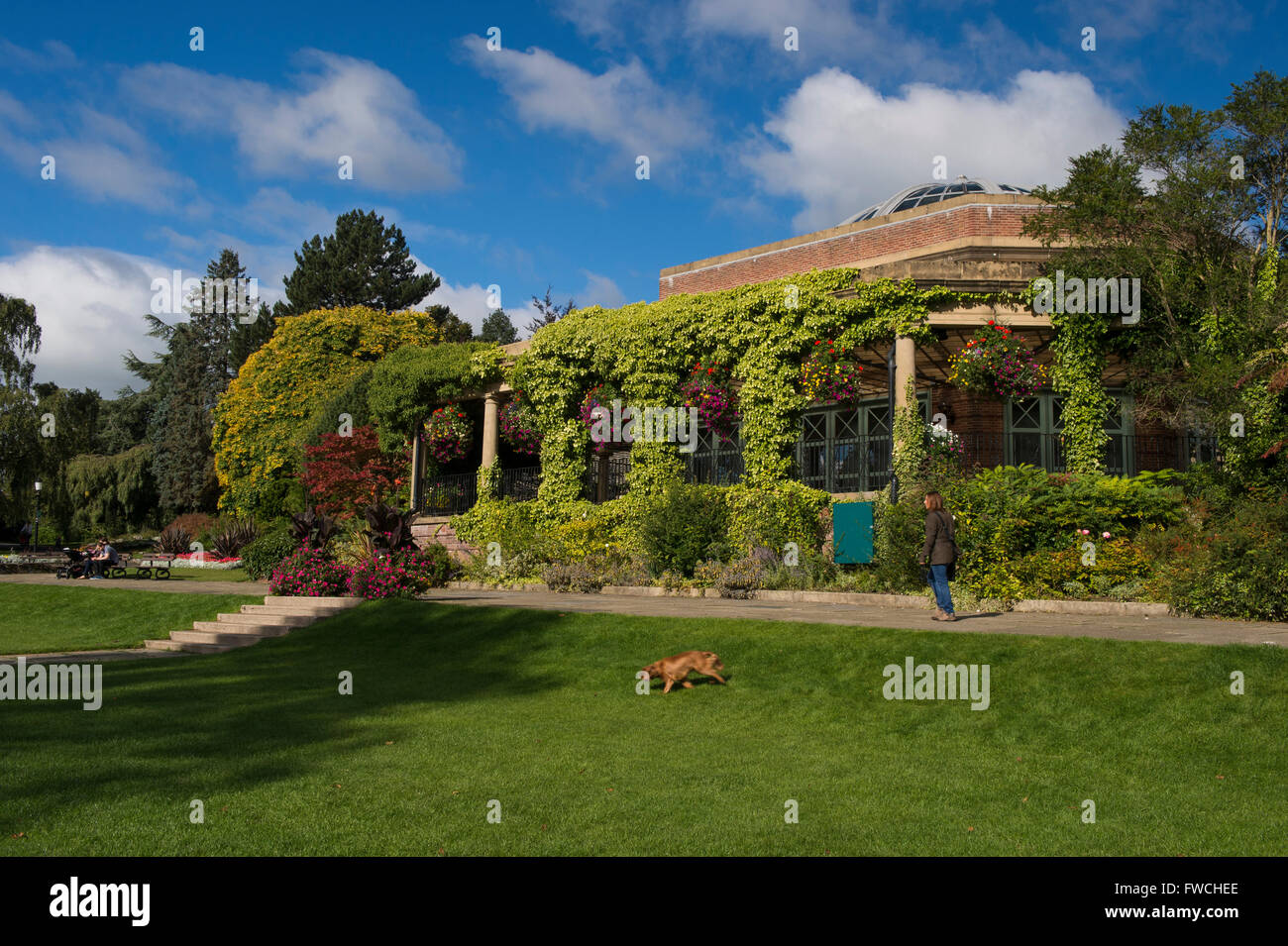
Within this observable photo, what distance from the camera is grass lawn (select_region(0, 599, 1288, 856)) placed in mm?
5395

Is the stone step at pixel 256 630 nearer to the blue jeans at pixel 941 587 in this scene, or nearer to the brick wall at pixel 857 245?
the blue jeans at pixel 941 587

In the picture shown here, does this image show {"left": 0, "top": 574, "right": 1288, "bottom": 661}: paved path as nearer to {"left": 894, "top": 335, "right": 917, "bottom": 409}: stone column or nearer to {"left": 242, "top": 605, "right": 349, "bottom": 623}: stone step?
{"left": 242, "top": 605, "right": 349, "bottom": 623}: stone step

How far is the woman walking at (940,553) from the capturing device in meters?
12.4

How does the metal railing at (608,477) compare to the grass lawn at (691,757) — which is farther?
the metal railing at (608,477)

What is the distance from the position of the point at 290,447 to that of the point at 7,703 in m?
29.3

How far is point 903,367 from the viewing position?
739 inches

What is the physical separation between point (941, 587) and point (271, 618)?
11.0 metres

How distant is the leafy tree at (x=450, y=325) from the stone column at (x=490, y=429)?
80.8ft

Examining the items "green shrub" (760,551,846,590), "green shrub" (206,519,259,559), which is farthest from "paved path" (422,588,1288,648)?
"green shrub" (206,519,259,559)

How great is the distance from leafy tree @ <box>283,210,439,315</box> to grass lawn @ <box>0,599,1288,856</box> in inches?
1940

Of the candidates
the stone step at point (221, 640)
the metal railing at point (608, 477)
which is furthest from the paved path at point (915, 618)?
the metal railing at point (608, 477)

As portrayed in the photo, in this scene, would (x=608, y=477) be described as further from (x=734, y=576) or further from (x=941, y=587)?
(x=941, y=587)
